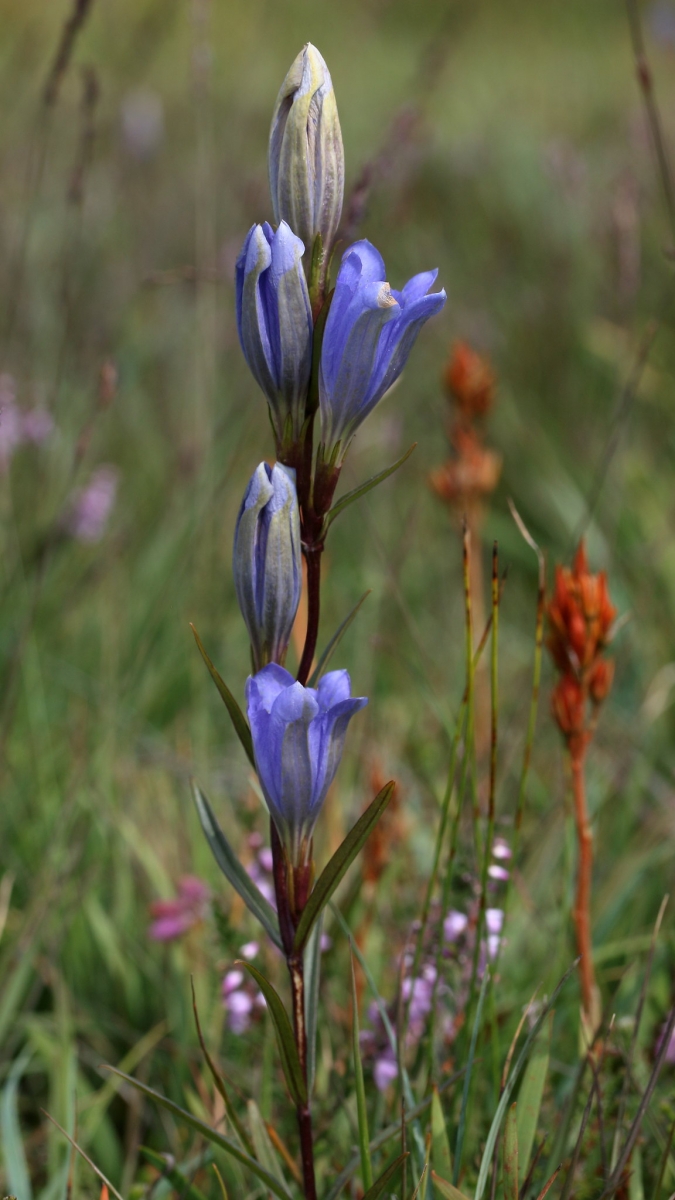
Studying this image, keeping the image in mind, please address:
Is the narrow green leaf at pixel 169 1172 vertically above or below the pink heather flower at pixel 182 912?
below

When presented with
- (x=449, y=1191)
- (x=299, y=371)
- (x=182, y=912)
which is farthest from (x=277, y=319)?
(x=182, y=912)

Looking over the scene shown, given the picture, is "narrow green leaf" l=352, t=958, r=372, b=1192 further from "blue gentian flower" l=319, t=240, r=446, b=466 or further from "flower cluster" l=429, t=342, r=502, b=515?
"flower cluster" l=429, t=342, r=502, b=515

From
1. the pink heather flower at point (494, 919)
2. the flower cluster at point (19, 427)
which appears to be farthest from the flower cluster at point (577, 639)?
the flower cluster at point (19, 427)

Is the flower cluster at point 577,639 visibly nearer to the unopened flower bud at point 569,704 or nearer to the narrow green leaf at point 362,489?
the unopened flower bud at point 569,704

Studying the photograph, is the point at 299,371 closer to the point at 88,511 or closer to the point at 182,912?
the point at 182,912

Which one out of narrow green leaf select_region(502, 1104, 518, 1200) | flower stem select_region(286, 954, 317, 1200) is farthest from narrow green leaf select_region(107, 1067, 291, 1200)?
narrow green leaf select_region(502, 1104, 518, 1200)

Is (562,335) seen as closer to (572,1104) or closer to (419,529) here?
(419,529)
